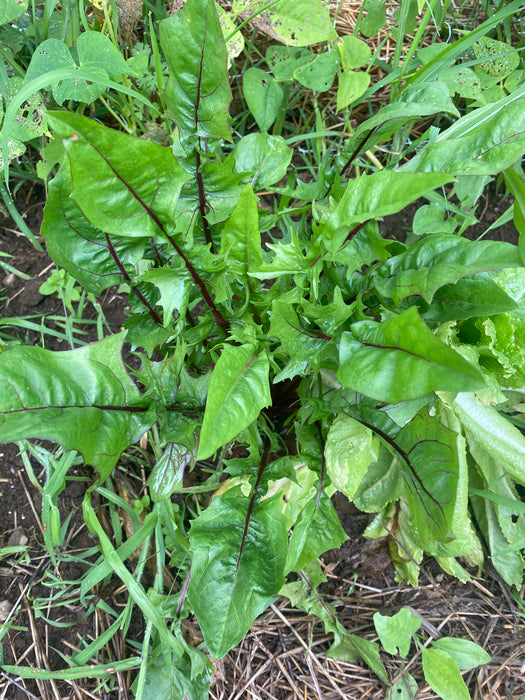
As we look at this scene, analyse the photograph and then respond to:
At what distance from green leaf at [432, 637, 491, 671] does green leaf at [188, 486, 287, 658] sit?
2.01ft

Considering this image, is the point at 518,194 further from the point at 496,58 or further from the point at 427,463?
the point at 496,58

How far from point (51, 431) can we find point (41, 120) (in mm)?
921

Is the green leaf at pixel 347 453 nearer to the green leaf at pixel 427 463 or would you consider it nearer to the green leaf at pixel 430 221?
the green leaf at pixel 427 463

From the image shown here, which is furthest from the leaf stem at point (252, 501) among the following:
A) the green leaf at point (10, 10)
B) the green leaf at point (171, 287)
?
the green leaf at point (10, 10)

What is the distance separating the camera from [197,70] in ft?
3.16

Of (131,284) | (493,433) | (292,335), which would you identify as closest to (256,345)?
(292,335)

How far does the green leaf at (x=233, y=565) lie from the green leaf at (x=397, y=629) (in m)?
0.44

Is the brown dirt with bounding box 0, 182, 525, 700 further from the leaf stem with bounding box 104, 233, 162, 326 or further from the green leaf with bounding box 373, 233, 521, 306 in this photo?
the green leaf with bounding box 373, 233, 521, 306

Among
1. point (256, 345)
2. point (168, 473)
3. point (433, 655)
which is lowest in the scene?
point (433, 655)

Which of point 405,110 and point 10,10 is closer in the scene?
point 405,110

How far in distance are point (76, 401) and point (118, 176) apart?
378 mm

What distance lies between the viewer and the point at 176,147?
3.76ft

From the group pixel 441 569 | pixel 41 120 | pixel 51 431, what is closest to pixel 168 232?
pixel 51 431

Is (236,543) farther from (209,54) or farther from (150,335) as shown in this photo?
(209,54)
